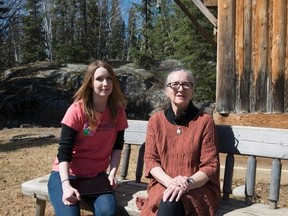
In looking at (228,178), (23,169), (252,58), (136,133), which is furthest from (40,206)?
(252,58)

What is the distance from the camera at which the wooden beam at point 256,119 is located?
18.5 feet

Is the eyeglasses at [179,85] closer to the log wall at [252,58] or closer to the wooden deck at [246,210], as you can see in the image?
→ the wooden deck at [246,210]

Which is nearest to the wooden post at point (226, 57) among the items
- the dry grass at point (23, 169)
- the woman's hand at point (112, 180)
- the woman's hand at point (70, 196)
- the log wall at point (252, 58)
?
the log wall at point (252, 58)

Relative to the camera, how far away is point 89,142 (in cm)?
345

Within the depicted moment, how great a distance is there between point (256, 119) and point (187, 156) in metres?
2.91

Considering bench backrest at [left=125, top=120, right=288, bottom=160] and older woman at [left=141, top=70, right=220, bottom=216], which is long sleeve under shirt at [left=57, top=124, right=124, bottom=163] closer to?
older woman at [left=141, top=70, right=220, bottom=216]

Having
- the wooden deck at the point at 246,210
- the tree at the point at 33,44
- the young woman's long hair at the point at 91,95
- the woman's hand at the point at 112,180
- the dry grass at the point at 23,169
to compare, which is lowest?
the dry grass at the point at 23,169

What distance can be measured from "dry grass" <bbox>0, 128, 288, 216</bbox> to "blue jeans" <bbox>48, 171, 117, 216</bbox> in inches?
62.0

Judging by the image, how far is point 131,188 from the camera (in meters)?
3.84

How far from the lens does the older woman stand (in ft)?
9.77

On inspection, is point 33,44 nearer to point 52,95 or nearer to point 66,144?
point 52,95

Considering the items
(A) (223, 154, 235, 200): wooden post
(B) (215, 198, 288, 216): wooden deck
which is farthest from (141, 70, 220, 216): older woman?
(A) (223, 154, 235, 200): wooden post

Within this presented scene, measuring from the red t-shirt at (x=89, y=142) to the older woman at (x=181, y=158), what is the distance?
393mm

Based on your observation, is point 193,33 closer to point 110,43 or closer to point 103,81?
point 103,81
